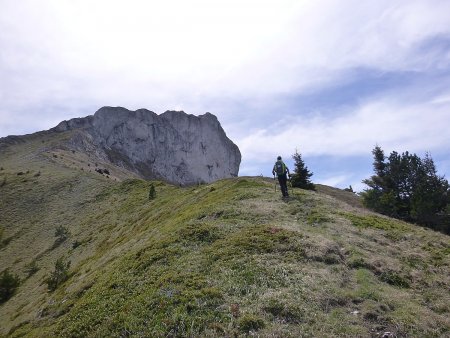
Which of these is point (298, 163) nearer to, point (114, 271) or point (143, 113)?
point (114, 271)

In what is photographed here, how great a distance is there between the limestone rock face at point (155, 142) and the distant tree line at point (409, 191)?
111390mm

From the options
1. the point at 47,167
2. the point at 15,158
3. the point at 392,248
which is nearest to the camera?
the point at 392,248

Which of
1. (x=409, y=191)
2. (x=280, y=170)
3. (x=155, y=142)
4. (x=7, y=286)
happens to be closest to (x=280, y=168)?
(x=280, y=170)

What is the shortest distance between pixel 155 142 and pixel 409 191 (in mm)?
135194

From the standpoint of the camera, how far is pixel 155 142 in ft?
602

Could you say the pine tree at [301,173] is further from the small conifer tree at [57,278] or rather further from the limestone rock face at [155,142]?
the limestone rock face at [155,142]

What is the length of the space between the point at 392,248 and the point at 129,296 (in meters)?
14.4

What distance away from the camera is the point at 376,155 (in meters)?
66.1

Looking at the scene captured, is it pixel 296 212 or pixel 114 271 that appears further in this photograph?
pixel 296 212

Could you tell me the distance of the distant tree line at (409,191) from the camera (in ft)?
184

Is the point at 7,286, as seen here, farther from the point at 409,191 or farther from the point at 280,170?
the point at 409,191

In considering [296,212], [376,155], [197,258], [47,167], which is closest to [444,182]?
[376,155]

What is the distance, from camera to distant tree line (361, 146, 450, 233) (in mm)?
56125

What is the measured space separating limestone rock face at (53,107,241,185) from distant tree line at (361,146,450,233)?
111390mm
